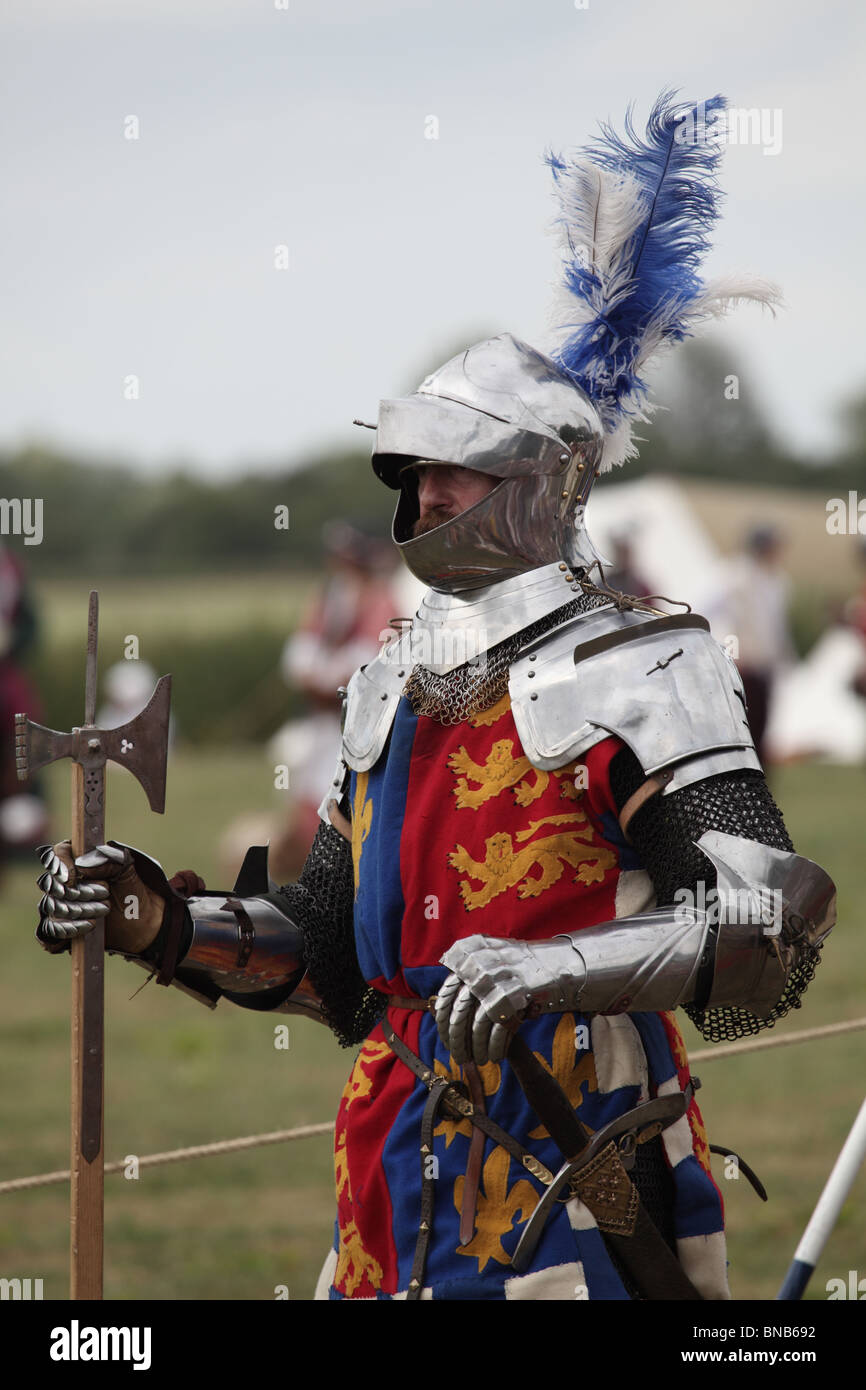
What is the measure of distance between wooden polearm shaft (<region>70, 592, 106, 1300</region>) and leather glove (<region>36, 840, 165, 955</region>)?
0.09 feet

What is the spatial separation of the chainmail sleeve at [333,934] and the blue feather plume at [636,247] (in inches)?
36.3

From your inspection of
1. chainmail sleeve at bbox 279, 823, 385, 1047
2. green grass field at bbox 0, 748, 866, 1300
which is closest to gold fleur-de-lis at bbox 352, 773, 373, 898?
chainmail sleeve at bbox 279, 823, 385, 1047

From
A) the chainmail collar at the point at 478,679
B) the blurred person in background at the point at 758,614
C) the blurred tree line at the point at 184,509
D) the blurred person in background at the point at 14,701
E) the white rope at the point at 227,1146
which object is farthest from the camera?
the blurred tree line at the point at 184,509

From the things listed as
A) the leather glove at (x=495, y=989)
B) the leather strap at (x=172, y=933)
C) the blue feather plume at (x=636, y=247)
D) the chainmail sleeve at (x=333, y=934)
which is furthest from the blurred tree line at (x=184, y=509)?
the leather glove at (x=495, y=989)

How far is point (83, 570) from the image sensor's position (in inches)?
1526

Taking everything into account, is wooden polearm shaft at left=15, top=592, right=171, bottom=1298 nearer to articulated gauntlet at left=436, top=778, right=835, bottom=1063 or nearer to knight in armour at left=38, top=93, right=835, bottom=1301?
knight in armour at left=38, top=93, right=835, bottom=1301

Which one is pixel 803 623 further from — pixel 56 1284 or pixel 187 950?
pixel 187 950

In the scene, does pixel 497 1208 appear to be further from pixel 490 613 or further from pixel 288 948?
pixel 490 613

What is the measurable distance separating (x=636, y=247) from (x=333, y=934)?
1.41 m

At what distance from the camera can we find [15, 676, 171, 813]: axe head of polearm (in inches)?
108

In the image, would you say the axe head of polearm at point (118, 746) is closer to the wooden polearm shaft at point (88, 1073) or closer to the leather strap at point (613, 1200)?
the wooden polearm shaft at point (88, 1073)

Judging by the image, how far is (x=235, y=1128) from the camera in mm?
6332

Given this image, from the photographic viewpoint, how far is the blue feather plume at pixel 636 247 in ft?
10.2
